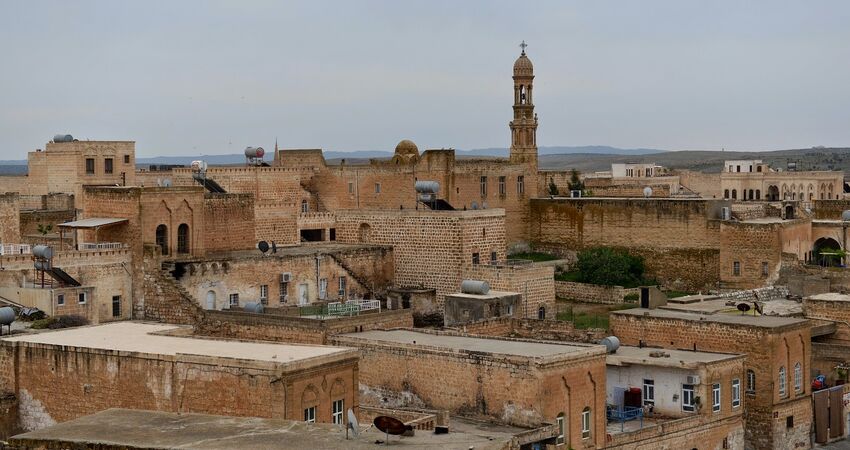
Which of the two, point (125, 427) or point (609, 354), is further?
point (609, 354)

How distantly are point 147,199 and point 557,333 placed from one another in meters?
12.7

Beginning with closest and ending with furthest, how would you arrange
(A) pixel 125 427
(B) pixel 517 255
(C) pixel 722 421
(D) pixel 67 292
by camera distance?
(A) pixel 125 427 → (C) pixel 722 421 → (D) pixel 67 292 → (B) pixel 517 255

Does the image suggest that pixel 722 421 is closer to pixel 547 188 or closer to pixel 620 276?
pixel 620 276

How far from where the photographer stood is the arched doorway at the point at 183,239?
4572 centimetres

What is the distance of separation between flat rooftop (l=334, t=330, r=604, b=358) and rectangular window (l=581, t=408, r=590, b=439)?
4.39 ft

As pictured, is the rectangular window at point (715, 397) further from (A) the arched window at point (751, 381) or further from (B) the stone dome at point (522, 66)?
(B) the stone dome at point (522, 66)

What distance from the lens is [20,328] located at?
125 feet

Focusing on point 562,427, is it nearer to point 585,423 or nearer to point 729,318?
point 585,423

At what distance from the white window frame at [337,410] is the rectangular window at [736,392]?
12.1 m

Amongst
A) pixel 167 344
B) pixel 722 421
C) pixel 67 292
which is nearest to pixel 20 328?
pixel 67 292

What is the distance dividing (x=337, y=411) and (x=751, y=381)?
1412 centimetres

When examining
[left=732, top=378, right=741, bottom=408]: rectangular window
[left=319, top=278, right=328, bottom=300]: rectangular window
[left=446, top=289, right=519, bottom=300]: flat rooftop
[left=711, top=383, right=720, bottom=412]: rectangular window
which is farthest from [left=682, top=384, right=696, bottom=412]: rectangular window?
[left=319, top=278, right=328, bottom=300]: rectangular window

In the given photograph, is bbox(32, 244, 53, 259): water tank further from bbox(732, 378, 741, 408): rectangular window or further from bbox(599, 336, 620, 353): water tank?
bbox(732, 378, 741, 408): rectangular window

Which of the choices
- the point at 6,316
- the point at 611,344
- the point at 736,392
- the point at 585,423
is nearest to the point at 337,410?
the point at 585,423
